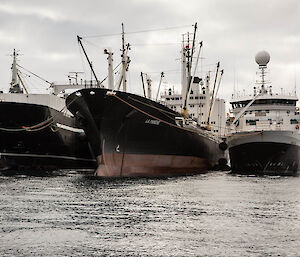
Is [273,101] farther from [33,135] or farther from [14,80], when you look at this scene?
[14,80]

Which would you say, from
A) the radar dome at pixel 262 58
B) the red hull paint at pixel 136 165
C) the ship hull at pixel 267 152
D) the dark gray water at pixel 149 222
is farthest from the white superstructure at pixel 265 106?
the dark gray water at pixel 149 222

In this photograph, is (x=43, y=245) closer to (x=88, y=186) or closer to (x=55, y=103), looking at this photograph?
(x=88, y=186)

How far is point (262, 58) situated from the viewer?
4403cm

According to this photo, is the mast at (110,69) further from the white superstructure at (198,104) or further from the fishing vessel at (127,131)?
the white superstructure at (198,104)

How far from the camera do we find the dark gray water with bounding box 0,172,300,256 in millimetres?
9078

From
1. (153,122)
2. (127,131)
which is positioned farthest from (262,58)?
(127,131)

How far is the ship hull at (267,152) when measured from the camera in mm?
30562

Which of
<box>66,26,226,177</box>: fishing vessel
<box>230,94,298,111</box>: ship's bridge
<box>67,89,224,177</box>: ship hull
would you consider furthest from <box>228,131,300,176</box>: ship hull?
<box>230,94,298,111</box>: ship's bridge

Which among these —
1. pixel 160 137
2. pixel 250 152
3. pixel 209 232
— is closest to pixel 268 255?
pixel 209 232

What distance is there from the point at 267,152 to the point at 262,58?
55.1 ft

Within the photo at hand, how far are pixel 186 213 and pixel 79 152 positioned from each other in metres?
28.8

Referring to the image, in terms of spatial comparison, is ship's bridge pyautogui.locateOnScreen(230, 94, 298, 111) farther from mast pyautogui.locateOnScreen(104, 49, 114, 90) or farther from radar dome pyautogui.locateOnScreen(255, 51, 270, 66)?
mast pyautogui.locateOnScreen(104, 49, 114, 90)

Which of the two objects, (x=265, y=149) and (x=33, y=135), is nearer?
(x=265, y=149)

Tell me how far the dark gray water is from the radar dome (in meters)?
27.3
